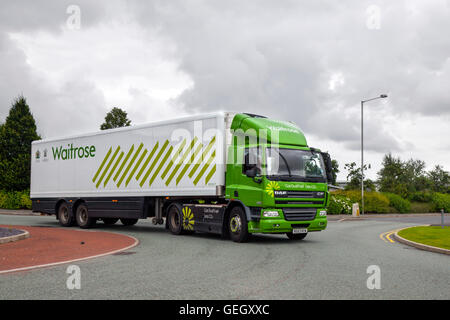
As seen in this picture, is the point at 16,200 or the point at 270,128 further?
the point at 16,200

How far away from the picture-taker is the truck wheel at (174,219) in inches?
621

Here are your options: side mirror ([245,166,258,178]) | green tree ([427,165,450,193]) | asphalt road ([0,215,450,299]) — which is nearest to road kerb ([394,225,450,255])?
asphalt road ([0,215,450,299])

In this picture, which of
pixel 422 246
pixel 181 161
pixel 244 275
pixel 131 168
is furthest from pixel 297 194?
pixel 131 168

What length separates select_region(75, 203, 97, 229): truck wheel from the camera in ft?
63.3

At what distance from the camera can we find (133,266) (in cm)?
912

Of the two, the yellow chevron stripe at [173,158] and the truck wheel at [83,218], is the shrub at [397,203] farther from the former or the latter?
the yellow chevron stripe at [173,158]

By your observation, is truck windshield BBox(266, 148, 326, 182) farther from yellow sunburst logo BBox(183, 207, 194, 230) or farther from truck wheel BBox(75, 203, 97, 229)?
truck wheel BBox(75, 203, 97, 229)

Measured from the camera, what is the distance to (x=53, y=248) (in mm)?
11938

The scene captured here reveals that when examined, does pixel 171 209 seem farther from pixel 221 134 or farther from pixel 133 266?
pixel 133 266

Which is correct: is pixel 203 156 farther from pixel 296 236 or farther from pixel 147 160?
pixel 296 236

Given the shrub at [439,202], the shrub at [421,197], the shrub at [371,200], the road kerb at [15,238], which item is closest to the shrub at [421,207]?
the shrub at [439,202]

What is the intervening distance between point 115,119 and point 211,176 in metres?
33.2

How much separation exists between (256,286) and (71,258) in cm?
486

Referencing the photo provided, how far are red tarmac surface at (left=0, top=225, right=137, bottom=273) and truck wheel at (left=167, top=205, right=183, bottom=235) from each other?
6.14 feet
